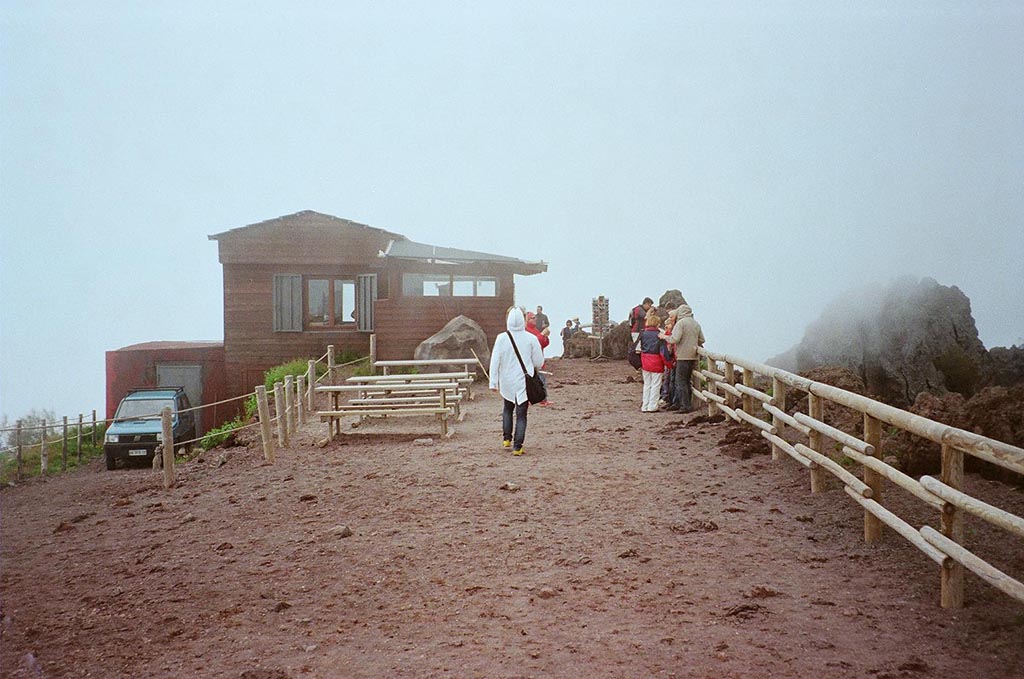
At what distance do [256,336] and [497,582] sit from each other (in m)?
18.4

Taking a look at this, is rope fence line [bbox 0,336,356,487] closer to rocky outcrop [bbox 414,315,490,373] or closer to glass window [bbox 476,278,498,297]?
rocky outcrop [bbox 414,315,490,373]

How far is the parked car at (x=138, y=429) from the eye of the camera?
1432cm

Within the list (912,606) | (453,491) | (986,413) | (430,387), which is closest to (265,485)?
(453,491)

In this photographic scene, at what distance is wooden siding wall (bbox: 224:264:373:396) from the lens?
21.1 meters

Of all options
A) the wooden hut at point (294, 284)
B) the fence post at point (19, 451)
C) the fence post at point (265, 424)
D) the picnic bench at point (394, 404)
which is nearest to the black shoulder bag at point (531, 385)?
the picnic bench at point (394, 404)

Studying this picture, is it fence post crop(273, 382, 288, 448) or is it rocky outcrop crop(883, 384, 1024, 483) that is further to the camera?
fence post crop(273, 382, 288, 448)

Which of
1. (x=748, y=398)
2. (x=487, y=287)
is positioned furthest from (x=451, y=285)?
(x=748, y=398)

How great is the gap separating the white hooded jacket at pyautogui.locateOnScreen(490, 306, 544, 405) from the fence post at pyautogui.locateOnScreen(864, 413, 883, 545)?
161 inches

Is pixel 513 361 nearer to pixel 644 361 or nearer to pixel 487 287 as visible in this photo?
pixel 644 361

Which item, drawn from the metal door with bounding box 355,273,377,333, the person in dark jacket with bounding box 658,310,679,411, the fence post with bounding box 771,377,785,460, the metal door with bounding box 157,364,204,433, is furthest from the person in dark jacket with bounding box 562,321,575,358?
the fence post with bounding box 771,377,785,460

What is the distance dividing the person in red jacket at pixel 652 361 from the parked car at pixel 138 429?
834 centimetres

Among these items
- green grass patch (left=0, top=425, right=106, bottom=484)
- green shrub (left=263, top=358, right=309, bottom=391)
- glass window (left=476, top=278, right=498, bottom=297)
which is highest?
glass window (left=476, top=278, right=498, bottom=297)

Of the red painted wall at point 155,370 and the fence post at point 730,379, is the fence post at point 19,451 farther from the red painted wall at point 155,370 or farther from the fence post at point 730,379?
the fence post at point 730,379

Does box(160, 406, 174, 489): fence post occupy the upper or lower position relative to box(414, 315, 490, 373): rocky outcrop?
lower
